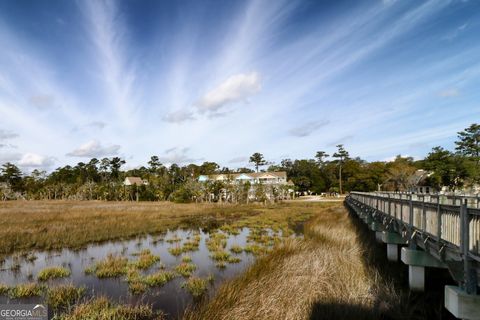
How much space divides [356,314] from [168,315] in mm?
5154

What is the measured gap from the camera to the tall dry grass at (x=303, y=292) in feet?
26.2

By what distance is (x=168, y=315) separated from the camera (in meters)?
9.13

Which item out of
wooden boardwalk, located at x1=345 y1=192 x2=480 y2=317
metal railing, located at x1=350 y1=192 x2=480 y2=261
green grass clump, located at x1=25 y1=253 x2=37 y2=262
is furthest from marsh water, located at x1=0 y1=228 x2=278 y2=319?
metal railing, located at x1=350 y1=192 x2=480 y2=261

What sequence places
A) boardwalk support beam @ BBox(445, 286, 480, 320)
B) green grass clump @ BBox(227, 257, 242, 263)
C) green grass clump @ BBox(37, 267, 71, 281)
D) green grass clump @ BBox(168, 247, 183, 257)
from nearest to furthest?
boardwalk support beam @ BBox(445, 286, 480, 320) → green grass clump @ BBox(37, 267, 71, 281) → green grass clump @ BBox(227, 257, 242, 263) → green grass clump @ BBox(168, 247, 183, 257)

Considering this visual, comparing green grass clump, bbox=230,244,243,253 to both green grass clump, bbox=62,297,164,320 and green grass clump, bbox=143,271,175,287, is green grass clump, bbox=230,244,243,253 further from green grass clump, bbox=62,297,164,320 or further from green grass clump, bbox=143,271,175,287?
green grass clump, bbox=62,297,164,320

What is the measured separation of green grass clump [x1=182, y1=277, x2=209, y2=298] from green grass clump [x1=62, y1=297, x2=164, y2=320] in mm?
1783

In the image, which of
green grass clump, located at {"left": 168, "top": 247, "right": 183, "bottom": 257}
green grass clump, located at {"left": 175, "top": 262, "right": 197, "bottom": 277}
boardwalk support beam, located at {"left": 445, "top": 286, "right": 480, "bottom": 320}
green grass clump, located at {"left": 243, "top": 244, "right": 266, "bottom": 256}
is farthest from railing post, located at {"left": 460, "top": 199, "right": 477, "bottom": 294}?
green grass clump, located at {"left": 168, "top": 247, "right": 183, "bottom": 257}

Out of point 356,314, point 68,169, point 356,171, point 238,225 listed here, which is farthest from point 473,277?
point 68,169

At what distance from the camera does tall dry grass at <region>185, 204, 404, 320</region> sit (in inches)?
314

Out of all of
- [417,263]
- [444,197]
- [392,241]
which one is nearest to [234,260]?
[392,241]

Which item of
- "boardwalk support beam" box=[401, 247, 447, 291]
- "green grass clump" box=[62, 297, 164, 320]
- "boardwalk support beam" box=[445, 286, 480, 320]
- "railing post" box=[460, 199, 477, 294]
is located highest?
"railing post" box=[460, 199, 477, 294]

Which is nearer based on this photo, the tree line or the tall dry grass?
the tall dry grass

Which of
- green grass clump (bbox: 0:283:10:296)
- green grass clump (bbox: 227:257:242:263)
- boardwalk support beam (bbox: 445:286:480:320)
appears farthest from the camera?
green grass clump (bbox: 227:257:242:263)

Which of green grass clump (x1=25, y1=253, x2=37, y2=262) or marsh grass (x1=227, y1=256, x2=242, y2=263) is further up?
marsh grass (x1=227, y1=256, x2=242, y2=263)
